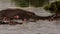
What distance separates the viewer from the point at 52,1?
9.96 ft

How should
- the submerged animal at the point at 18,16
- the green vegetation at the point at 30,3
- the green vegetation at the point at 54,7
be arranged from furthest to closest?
1. the green vegetation at the point at 30,3
2. the green vegetation at the point at 54,7
3. the submerged animal at the point at 18,16

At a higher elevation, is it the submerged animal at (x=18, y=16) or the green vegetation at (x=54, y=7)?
the green vegetation at (x=54, y=7)

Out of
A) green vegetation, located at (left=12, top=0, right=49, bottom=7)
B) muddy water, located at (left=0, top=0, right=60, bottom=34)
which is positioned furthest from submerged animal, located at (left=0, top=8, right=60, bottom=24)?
green vegetation, located at (left=12, top=0, right=49, bottom=7)

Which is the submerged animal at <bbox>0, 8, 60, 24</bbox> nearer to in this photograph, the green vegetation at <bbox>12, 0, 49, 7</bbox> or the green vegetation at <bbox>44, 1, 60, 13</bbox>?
the green vegetation at <bbox>44, 1, 60, 13</bbox>

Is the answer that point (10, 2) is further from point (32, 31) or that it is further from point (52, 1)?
point (32, 31)

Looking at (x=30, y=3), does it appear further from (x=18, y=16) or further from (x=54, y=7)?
(x=18, y=16)

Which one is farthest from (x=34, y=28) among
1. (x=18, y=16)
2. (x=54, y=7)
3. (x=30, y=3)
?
(x=30, y=3)

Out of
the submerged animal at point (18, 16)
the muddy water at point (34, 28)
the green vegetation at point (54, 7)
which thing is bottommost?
the muddy water at point (34, 28)

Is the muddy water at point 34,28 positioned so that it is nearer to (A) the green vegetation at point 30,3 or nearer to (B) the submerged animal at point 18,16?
(B) the submerged animal at point 18,16

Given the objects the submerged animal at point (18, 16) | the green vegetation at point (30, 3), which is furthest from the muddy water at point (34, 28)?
the green vegetation at point (30, 3)

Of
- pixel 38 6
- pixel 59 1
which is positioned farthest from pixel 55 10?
pixel 38 6

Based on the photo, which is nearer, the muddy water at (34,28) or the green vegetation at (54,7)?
the muddy water at (34,28)

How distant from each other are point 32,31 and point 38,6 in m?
1.07

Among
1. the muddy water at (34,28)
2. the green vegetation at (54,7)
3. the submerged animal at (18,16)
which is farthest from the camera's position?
the green vegetation at (54,7)
